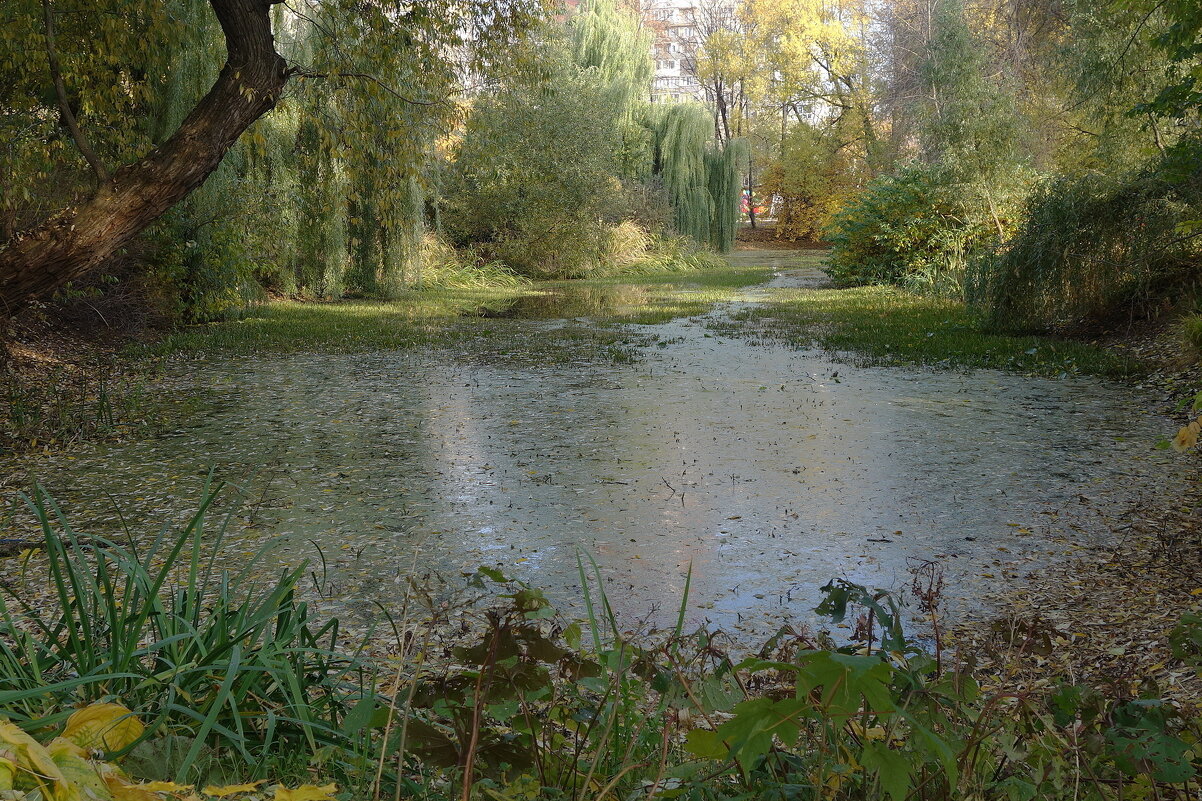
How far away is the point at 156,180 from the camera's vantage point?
6.08 meters

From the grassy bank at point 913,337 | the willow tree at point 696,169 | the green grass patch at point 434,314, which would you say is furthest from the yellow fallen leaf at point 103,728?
the willow tree at point 696,169

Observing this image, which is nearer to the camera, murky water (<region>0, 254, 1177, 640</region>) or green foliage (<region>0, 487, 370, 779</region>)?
green foliage (<region>0, 487, 370, 779</region>)

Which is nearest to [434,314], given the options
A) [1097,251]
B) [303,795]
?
[1097,251]

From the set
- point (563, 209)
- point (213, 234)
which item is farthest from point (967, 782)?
point (563, 209)

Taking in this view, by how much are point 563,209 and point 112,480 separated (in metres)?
18.4

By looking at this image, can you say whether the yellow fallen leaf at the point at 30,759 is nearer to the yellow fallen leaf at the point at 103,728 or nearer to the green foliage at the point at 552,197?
the yellow fallen leaf at the point at 103,728

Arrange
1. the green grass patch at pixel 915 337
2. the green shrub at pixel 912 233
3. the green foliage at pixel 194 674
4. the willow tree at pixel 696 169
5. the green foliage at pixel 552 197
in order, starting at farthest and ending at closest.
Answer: the willow tree at pixel 696 169 → the green foliage at pixel 552 197 → the green shrub at pixel 912 233 → the green grass patch at pixel 915 337 → the green foliage at pixel 194 674

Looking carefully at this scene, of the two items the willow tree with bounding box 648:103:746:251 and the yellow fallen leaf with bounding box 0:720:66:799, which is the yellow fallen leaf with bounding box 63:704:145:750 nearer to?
the yellow fallen leaf with bounding box 0:720:66:799

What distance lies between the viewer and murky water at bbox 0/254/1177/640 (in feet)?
12.8

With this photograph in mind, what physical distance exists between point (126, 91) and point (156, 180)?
14.3ft

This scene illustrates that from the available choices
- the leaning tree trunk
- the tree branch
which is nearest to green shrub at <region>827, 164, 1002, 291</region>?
the leaning tree trunk

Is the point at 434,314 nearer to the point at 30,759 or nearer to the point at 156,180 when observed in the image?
the point at 156,180

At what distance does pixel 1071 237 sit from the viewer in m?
9.50

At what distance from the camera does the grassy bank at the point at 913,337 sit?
878cm
